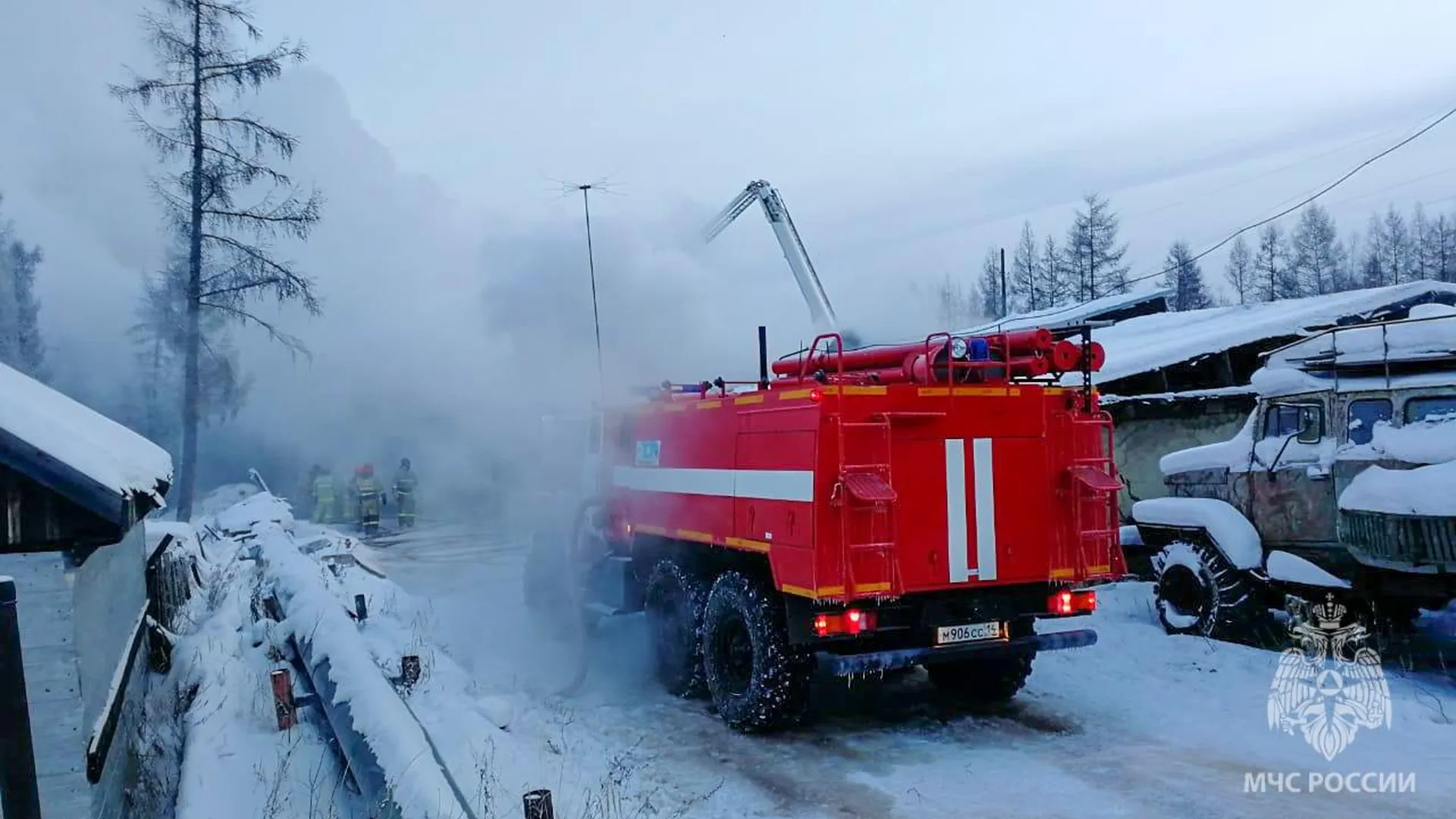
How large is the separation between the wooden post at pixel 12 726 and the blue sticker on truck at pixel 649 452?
20.3 feet

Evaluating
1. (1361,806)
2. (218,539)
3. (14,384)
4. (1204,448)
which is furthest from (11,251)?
(1361,806)

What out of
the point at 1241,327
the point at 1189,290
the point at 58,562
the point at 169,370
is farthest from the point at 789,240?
the point at 1189,290

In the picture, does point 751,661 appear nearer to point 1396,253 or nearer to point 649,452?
point 649,452

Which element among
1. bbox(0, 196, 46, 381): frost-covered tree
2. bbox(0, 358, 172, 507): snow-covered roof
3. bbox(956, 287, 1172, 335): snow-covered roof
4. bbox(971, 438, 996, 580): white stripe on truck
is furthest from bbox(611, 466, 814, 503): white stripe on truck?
bbox(0, 196, 46, 381): frost-covered tree

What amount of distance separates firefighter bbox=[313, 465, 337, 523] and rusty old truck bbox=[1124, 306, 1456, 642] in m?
21.0

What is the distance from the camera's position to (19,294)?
33.1 metres

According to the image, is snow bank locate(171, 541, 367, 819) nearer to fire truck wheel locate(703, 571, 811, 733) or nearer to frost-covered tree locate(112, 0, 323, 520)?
fire truck wheel locate(703, 571, 811, 733)

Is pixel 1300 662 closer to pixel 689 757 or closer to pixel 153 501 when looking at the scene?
pixel 689 757

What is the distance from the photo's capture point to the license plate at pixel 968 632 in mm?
6918

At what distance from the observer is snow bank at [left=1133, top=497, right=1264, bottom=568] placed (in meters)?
9.63

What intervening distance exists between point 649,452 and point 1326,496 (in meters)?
6.13

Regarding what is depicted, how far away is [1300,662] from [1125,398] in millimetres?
7276

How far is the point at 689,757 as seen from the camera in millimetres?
6945

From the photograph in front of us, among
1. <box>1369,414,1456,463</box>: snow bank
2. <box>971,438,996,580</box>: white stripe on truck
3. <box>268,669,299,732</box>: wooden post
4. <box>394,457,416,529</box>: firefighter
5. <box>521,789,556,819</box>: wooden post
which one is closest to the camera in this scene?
<box>521,789,556,819</box>: wooden post
